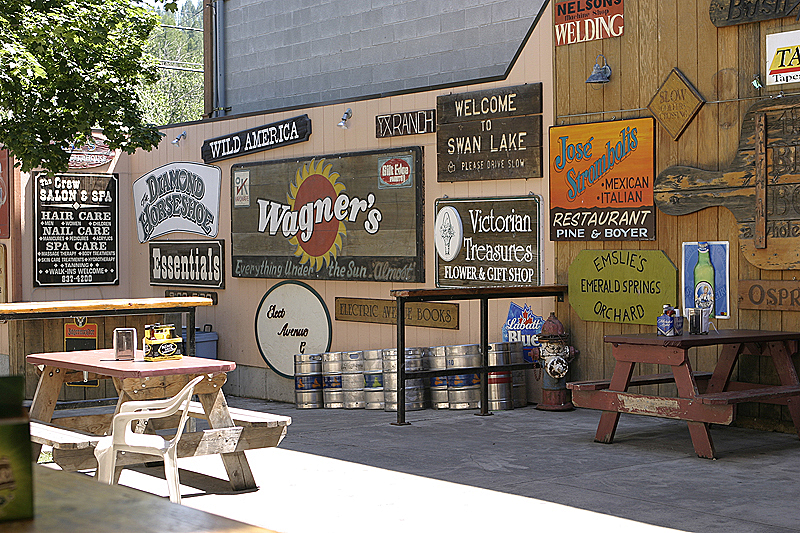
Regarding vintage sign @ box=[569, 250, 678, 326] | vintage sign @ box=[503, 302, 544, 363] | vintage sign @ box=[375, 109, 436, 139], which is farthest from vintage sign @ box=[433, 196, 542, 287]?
vintage sign @ box=[375, 109, 436, 139]

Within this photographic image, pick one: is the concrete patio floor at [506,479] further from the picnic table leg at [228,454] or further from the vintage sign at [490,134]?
the vintage sign at [490,134]

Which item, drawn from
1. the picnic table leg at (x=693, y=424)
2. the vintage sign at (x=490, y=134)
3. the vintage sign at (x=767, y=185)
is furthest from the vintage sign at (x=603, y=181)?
the picnic table leg at (x=693, y=424)

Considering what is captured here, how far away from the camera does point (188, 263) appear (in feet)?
44.6

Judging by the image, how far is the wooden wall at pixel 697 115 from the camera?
796 centimetres

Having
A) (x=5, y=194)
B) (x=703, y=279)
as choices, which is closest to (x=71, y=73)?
(x=5, y=194)

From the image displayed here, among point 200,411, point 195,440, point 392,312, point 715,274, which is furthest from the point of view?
point 392,312

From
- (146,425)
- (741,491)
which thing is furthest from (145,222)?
(741,491)

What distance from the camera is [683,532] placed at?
491cm

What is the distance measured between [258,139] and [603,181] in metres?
4.98

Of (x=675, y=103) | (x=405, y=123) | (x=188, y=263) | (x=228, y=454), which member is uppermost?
(x=405, y=123)

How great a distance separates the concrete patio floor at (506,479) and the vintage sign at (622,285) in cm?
92

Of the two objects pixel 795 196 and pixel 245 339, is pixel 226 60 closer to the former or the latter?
pixel 245 339

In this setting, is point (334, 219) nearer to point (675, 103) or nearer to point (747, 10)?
point (675, 103)

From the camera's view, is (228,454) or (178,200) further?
(178,200)
